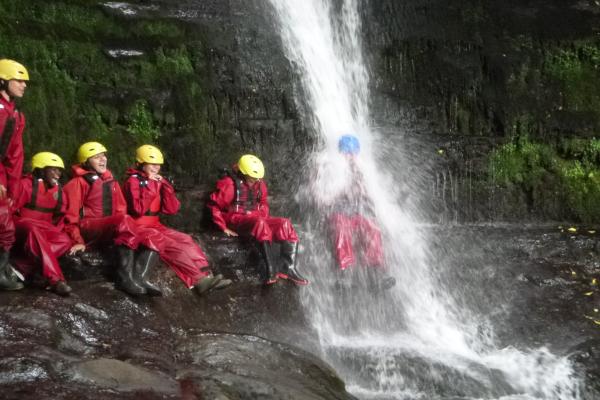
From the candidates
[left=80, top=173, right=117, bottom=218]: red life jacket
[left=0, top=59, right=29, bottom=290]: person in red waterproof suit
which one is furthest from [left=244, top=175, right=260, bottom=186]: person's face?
[left=0, top=59, right=29, bottom=290]: person in red waterproof suit

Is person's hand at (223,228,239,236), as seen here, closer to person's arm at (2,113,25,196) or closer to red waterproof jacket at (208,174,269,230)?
red waterproof jacket at (208,174,269,230)

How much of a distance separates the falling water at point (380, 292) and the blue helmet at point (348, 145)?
0.27 m

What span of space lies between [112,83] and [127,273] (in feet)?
11.6

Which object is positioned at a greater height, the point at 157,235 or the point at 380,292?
the point at 157,235

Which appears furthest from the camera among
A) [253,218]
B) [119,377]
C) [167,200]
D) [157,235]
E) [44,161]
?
[253,218]

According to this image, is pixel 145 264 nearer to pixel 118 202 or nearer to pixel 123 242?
pixel 123 242

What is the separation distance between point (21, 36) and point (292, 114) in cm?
Result: 402

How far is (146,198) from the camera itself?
7102mm

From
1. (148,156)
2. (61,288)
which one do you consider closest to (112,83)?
(148,156)

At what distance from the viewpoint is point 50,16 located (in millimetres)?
8516

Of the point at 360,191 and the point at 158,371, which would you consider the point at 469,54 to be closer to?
the point at 360,191

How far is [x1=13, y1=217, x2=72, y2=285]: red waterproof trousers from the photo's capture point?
229 inches

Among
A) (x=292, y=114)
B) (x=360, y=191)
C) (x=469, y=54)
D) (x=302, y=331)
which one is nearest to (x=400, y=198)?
(x=360, y=191)

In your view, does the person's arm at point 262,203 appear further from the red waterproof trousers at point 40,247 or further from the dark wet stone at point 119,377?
the dark wet stone at point 119,377
